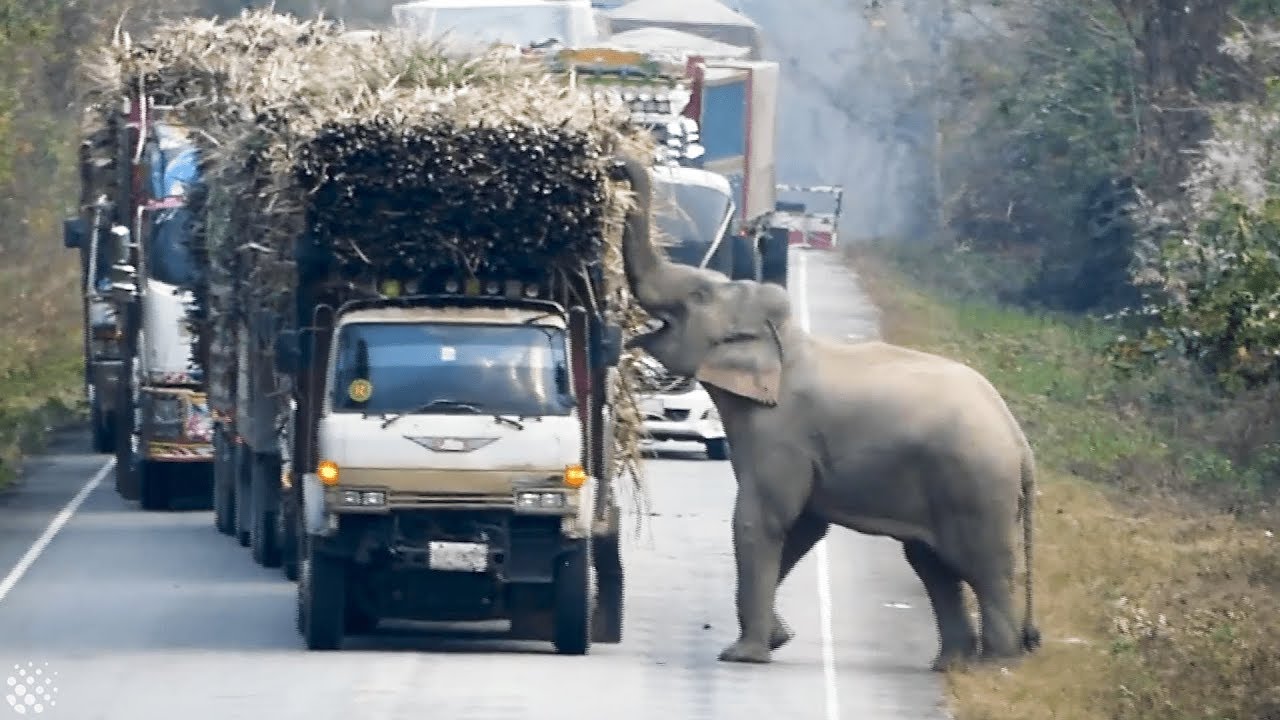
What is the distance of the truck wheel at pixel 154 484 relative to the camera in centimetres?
2694

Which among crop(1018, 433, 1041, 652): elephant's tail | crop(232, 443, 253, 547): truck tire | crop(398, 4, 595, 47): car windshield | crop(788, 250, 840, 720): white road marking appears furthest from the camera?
crop(398, 4, 595, 47): car windshield

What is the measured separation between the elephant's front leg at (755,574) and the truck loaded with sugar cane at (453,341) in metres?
0.88

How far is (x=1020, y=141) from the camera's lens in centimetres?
5106

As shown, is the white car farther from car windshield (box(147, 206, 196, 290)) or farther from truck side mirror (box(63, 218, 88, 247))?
truck side mirror (box(63, 218, 88, 247))

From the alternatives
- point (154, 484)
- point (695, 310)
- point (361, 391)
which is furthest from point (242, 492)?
point (695, 310)

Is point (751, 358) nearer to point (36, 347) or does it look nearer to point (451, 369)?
point (451, 369)

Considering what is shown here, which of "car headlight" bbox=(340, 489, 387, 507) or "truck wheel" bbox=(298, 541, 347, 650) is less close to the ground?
"car headlight" bbox=(340, 489, 387, 507)

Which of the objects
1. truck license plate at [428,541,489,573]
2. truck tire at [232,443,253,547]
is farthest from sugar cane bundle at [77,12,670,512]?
truck tire at [232,443,253,547]

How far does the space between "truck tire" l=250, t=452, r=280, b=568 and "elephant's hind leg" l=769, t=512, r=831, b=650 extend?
4913 mm

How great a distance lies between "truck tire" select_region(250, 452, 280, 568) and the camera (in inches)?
891

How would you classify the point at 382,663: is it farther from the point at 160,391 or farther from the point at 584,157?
the point at 160,391

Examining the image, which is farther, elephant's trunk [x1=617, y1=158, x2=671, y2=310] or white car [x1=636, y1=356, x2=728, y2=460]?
white car [x1=636, y1=356, x2=728, y2=460]

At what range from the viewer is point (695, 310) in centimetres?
1877

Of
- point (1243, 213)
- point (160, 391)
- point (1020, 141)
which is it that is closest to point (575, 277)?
point (1243, 213)
